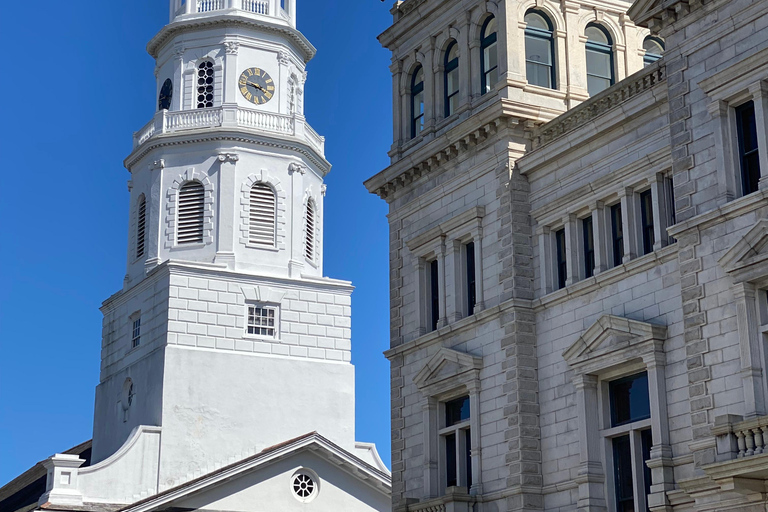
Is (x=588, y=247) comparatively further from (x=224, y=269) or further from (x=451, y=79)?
(x=224, y=269)

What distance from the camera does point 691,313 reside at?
86.5 ft

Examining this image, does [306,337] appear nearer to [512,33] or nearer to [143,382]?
[143,382]

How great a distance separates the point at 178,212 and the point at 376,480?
1577 cm

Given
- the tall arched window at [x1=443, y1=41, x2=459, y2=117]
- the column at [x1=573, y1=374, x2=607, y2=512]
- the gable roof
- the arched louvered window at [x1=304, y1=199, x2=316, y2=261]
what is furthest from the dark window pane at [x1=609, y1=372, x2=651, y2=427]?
the arched louvered window at [x1=304, y1=199, x2=316, y2=261]

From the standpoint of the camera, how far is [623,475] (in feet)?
98.3

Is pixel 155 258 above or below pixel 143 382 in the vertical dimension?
above

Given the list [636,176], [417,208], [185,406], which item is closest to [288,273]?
[185,406]

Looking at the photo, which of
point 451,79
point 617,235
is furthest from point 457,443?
point 451,79

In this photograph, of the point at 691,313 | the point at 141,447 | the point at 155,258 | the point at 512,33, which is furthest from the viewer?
the point at 155,258

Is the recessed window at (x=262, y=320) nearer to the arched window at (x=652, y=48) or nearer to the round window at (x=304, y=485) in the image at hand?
the round window at (x=304, y=485)

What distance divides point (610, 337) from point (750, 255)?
555 centimetres

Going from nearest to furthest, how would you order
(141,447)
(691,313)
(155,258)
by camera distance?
1. (691,313)
2. (141,447)
3. (155,258)

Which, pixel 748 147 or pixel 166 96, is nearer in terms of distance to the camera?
pixel 748 147

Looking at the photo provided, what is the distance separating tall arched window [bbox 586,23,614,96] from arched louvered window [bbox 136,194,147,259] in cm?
3054
